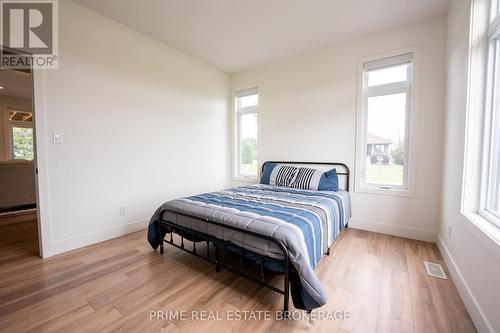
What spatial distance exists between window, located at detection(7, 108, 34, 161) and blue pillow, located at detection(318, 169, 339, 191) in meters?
6.55

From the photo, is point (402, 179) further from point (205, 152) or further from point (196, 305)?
point (205, 152)

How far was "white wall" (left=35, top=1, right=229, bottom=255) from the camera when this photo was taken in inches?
85.7

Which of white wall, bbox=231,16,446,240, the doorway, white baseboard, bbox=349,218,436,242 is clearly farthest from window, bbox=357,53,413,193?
the doorway

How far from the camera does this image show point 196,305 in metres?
1.47

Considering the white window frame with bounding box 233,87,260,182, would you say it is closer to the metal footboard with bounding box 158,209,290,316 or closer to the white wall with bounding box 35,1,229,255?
the white wall with bounding box 35,1,229,255

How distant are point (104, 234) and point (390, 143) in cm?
385

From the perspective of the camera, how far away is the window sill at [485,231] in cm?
110

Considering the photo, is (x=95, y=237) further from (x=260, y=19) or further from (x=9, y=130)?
(x=9, y=130)

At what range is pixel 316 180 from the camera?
2.89 meters

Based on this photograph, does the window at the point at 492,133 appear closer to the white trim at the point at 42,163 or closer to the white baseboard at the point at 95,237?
the white baseboard at the point at 95,237

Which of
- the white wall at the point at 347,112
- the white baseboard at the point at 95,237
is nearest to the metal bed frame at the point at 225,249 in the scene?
the white baseboard at the point at 95,237

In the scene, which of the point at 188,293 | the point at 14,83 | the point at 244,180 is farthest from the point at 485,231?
the point at 14,83

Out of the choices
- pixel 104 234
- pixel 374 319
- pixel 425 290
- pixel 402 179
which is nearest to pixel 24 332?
pixel 104 234

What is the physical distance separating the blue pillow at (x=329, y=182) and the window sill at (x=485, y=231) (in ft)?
4.52
